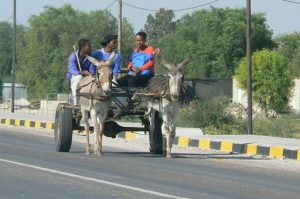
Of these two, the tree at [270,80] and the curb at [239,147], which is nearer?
the curb at [239,147]

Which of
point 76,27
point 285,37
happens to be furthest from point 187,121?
point 285,37

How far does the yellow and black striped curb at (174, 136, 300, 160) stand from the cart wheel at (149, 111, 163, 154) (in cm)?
250

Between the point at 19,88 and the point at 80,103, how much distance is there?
7385 centimetres

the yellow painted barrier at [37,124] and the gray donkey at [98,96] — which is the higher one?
the gray donkey at [98,96]

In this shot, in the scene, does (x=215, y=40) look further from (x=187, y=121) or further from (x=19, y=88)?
(x=187, y=121)

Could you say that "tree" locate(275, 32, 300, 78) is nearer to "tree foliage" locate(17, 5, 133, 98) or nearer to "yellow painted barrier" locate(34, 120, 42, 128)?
Answer: "tree foliage" locate(17, 5, 133, 98)

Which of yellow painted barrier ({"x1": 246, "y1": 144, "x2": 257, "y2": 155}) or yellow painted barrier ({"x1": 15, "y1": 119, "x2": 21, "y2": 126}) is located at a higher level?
yellow painted barrier ({"x1": 15, "y1": 119, "x2": 21, "y2": 126})

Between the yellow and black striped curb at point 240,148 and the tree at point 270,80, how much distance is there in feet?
123

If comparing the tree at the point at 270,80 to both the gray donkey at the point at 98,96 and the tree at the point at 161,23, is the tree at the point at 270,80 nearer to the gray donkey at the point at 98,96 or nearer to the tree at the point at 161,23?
the gray donkey at the point at 98,96

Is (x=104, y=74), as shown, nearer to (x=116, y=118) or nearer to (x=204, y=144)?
(x=116, y=118)

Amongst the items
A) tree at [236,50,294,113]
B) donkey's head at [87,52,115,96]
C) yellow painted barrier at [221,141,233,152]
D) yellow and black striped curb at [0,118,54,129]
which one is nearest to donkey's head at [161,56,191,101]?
donkey's head at [87,52,115,96]

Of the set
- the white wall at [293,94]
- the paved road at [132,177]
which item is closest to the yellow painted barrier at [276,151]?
the paved road at [132,177]

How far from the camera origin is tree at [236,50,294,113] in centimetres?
6162

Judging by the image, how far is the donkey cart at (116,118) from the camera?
18.0 m
